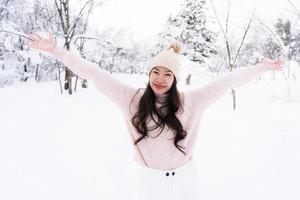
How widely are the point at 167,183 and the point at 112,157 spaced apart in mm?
3474

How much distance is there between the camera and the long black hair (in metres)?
2.20

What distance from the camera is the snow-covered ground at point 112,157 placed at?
4031 mm

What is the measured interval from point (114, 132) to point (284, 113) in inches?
180

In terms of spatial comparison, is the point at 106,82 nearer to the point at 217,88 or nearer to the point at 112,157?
the point at 217,88

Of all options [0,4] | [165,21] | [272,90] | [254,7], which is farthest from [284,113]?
[165,21]

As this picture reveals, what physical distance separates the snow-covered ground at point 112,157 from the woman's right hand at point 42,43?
199 cm

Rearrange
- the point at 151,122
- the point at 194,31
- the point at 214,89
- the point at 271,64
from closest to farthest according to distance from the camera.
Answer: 1. the point at 151,122
2. the point at 214,89
3. the point at 271,64
4. the point at 194,31

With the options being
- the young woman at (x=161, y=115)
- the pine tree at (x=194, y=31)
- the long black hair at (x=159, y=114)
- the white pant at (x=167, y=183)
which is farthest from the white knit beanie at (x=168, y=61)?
the pine tree at (x=194, y=31)

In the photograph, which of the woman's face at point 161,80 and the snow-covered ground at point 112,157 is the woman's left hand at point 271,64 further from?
the snow-covered ground at point 112,157

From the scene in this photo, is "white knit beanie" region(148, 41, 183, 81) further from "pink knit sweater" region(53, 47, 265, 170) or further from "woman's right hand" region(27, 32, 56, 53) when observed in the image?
"woman's right hand" region(27, 32, 56, 53)

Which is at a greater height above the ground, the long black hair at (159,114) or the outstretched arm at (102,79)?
the outstretched arm at (102,79)

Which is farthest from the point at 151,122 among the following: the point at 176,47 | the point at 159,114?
the point at 176,47

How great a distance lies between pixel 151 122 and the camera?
7.26 ft

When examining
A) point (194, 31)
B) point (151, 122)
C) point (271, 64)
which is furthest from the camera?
point (194, 31)
